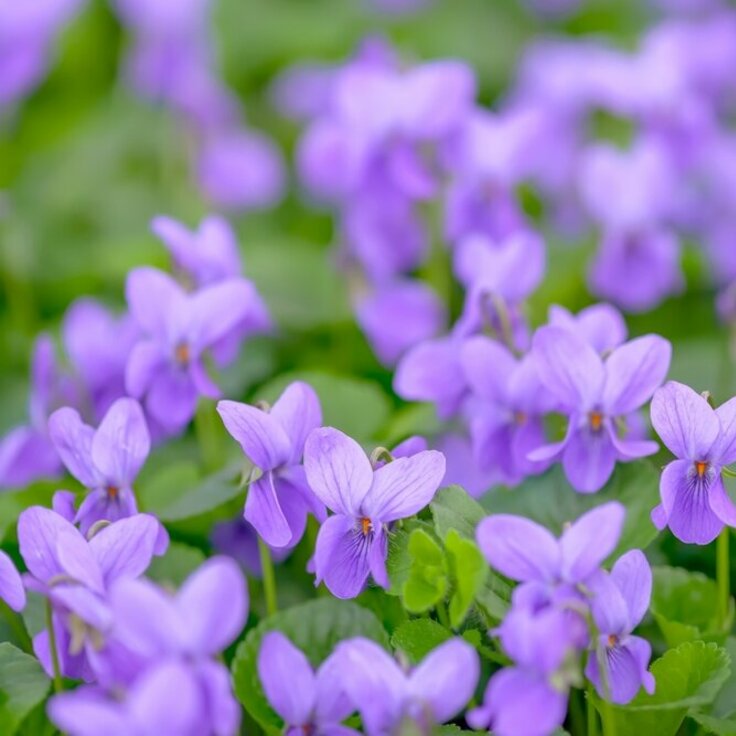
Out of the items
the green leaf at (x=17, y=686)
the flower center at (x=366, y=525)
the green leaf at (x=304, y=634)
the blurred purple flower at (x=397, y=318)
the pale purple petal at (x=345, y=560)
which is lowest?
the blurred purple flower at (x=397, y=318)

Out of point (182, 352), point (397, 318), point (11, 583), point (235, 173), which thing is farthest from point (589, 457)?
point (235, 173)

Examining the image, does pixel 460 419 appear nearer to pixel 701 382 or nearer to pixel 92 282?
pixel 701 382

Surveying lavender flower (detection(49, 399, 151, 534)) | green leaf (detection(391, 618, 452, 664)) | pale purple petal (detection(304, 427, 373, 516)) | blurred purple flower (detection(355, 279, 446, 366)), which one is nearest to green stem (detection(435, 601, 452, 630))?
green leaf (detection(391, 618, 452, 664))

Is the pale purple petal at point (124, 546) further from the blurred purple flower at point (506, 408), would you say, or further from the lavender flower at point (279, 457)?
the blurred purple flower at point (506, 408)

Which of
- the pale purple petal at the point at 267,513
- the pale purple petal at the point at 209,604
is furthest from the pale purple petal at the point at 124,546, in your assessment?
the pale purple petal at the point at 209,604

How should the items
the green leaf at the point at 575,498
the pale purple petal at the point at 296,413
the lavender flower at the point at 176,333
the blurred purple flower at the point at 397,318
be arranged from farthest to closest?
the blurred purple flower at the point at 397,318 → the lavender flower at the point at 176,333 → the green leaf at the point at 575,498 → the pale purple petal at the point at 296,413

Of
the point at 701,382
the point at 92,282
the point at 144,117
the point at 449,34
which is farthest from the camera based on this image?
the point at 449,34

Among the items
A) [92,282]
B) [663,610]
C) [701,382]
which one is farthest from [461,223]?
[663,610]

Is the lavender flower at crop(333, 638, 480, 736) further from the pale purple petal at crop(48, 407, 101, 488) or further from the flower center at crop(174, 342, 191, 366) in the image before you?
the flower center at crop(174, 342, 191, 366)
